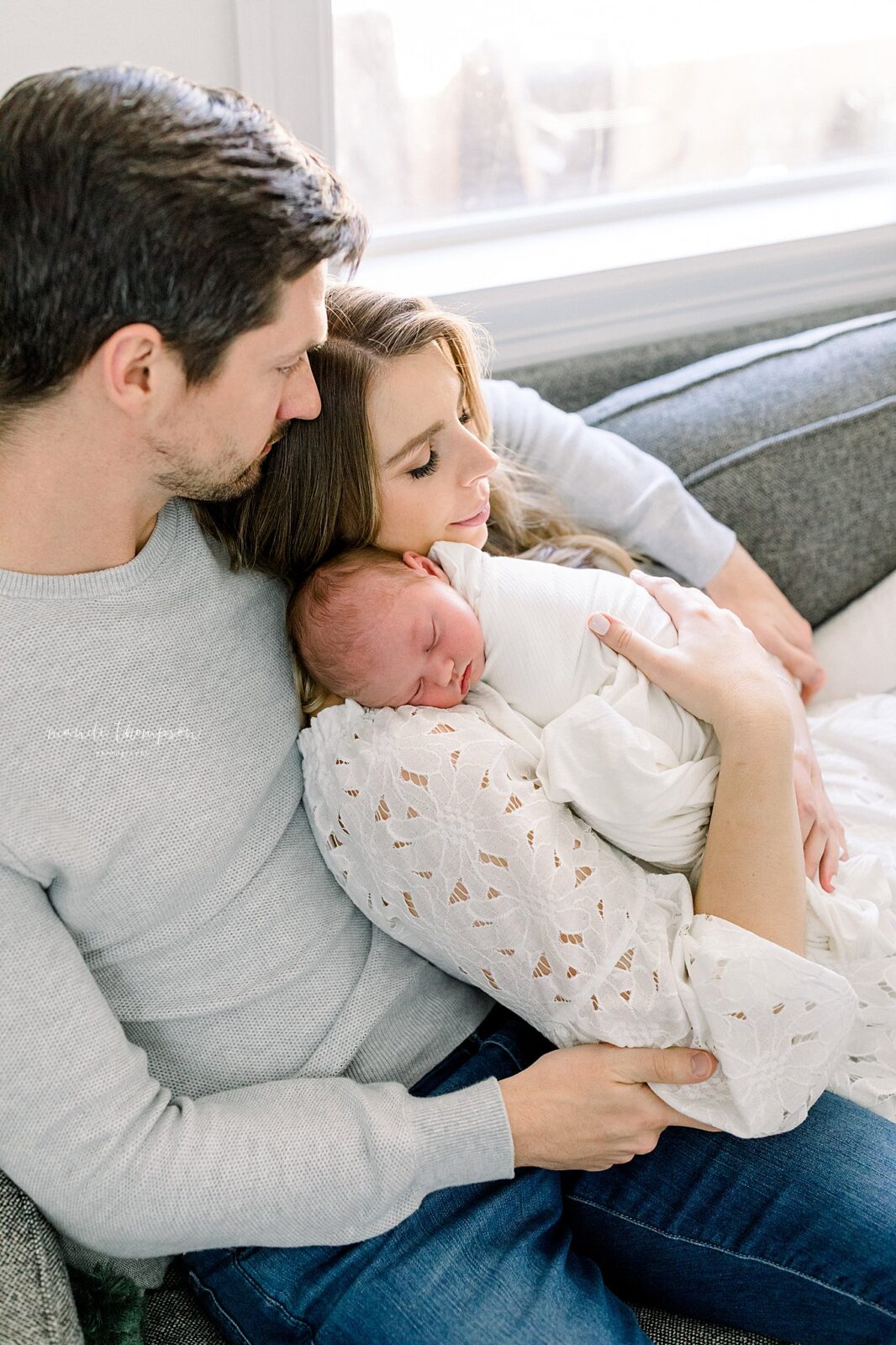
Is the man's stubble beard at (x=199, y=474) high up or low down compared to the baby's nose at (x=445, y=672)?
up

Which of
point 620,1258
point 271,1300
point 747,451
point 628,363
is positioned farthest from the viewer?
point 628,363

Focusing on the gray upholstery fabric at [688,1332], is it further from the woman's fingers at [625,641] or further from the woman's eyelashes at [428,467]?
the woman's eyelashes at [428,467]

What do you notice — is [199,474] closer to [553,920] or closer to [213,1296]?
[553,920]

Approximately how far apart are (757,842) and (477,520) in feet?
1.55

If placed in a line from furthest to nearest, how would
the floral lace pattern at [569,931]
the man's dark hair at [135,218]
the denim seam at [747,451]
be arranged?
the denim seam at [747,451]
the floral lace pattern at [569,931]
the man's dark hair at [135,218]

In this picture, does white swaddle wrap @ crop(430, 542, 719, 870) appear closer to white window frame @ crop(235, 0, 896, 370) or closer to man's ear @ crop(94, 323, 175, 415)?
man's ear @ crop(94, 323, 175, 415)

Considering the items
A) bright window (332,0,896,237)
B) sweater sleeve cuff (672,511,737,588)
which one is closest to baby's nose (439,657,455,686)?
sweater sleeve cuff (672,511,737,588)

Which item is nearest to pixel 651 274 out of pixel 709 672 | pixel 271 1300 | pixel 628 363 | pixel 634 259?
pixel 634 259

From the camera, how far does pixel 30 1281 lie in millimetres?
1002

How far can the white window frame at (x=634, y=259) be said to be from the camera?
77.5 inches

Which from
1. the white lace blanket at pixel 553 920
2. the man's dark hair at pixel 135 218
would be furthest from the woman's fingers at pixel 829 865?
the man's dark hair at pixel 135 218

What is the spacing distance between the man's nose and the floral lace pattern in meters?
0.32

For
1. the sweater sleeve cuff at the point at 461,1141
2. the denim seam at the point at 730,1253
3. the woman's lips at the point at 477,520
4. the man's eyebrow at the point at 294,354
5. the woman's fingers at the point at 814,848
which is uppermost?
the man's eyebrow at the point at 294,354

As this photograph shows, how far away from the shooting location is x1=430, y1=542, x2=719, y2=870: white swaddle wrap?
Answer: 1.20 m
